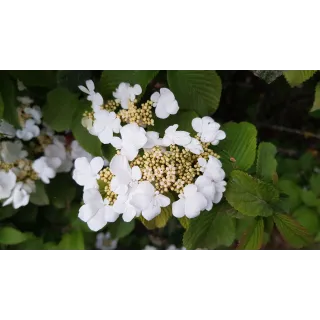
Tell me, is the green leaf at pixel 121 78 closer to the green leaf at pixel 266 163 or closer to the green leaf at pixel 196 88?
the green leaf at pixel 196 88

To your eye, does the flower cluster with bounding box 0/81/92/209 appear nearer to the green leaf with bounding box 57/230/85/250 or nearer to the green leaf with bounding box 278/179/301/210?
the green leaf with bounding box 57/230/85/250

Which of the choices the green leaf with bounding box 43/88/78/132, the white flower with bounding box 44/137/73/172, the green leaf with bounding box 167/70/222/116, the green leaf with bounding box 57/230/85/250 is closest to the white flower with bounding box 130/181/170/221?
the green leaf with bounding box 167/70/222/116

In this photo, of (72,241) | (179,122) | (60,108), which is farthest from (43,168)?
(179,122)

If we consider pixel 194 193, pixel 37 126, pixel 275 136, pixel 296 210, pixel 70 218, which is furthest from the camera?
pixel 275 136

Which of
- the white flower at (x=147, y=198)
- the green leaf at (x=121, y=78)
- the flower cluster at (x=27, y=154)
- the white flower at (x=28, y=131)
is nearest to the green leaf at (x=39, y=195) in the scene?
the flower cluster at (x=27, y=154)

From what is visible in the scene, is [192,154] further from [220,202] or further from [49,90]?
[49,90]

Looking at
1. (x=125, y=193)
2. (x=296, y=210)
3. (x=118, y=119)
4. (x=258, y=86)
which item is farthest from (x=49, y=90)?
(x=296, y=210)
